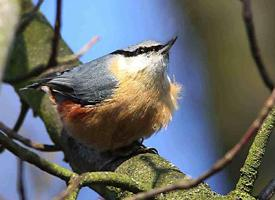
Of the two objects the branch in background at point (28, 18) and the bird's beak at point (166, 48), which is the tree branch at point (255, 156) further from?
the bird's beak at point (166, 48)

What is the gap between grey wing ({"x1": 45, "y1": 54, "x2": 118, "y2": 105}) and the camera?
10.1 ft

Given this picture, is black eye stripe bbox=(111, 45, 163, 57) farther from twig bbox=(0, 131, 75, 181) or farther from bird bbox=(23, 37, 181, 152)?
twig bbox=(0, 131, 75, 181)

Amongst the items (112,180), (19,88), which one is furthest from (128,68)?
(112,180)

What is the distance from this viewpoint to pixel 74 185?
1.61 m

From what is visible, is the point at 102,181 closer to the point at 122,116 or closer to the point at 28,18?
the point at 28,18

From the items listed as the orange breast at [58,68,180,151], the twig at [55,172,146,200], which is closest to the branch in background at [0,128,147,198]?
the twig at [55,172,146,200]

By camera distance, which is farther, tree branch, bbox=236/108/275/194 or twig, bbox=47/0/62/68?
tree branch, bbox=236/108/275/194

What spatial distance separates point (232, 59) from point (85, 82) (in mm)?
1683

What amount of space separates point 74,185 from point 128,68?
1.52m

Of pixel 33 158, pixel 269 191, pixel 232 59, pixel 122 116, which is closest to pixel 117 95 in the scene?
pixel 122 116

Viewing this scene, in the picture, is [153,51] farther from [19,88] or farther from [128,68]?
[19,88]

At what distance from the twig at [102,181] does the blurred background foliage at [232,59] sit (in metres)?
2.40

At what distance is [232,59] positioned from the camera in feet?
14.9

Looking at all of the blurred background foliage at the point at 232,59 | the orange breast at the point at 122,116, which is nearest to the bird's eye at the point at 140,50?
the orange breast at the point at 122,116
